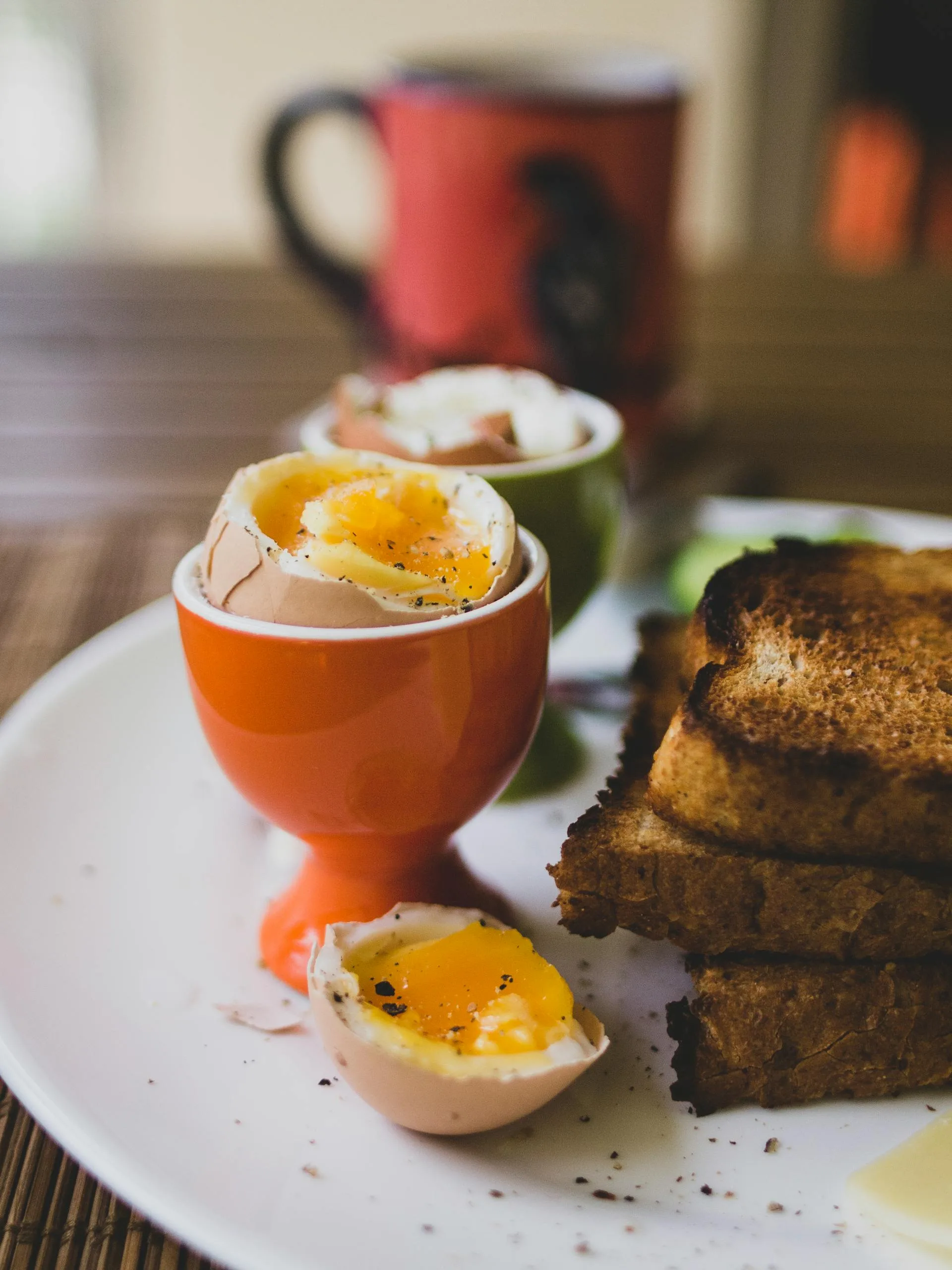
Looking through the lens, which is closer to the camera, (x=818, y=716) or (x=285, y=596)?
(x=285, y=596)

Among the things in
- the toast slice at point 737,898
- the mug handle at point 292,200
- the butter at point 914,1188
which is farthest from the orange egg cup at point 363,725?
the mug handle at point 292,200

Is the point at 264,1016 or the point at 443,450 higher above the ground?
the point at 443,450

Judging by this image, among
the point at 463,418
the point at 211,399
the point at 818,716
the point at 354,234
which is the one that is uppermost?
the point at 463,418

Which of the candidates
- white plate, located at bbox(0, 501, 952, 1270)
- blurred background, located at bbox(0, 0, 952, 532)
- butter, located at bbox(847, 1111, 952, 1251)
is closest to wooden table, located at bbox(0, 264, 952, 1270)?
blurred background, located at bbox(0, 0, 952, 532)

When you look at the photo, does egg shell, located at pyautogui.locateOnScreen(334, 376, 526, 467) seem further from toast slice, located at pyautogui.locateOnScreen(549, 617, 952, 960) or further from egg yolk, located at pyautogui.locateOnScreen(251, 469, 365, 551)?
toast slice, located at pyautogui.locateOnScreen(549, 617, 952, 960)

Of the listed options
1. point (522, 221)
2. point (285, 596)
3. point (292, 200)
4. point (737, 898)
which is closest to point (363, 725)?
point (285, 596)

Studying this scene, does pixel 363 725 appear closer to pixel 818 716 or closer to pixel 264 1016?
pixel 264 1016
